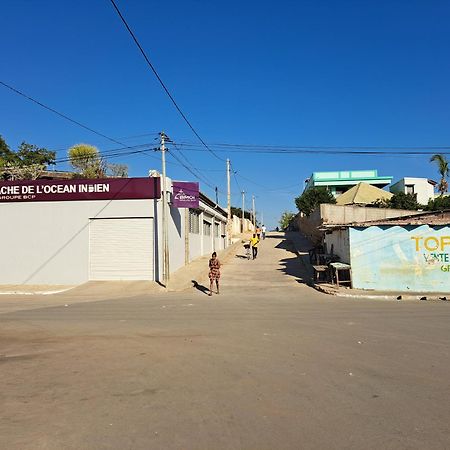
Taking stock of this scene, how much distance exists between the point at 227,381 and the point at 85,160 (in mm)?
32148

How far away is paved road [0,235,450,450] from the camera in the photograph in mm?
4324

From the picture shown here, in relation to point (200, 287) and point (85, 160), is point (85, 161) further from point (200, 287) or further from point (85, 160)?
point (200, 287)

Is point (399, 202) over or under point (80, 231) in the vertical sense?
over

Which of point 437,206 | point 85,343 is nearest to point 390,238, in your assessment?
point 85,343

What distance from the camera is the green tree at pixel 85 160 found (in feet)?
115

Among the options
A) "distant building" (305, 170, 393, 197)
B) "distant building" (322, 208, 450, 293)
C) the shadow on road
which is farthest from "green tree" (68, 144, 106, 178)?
"distant building" (305, 170, 393, 197)

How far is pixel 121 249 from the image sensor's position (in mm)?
24000

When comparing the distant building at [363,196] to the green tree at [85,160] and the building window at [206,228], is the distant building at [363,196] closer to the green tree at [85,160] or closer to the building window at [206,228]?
the building window at [206,228]

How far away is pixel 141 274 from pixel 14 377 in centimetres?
1728

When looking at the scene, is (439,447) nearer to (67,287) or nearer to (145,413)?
(145,413)

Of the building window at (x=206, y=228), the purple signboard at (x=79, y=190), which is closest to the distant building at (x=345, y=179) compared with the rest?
the building window at (x=206, y=228)

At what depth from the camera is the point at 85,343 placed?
8.83 metres

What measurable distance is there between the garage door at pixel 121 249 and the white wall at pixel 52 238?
0.35 metres

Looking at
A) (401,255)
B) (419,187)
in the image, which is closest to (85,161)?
(401,255)
